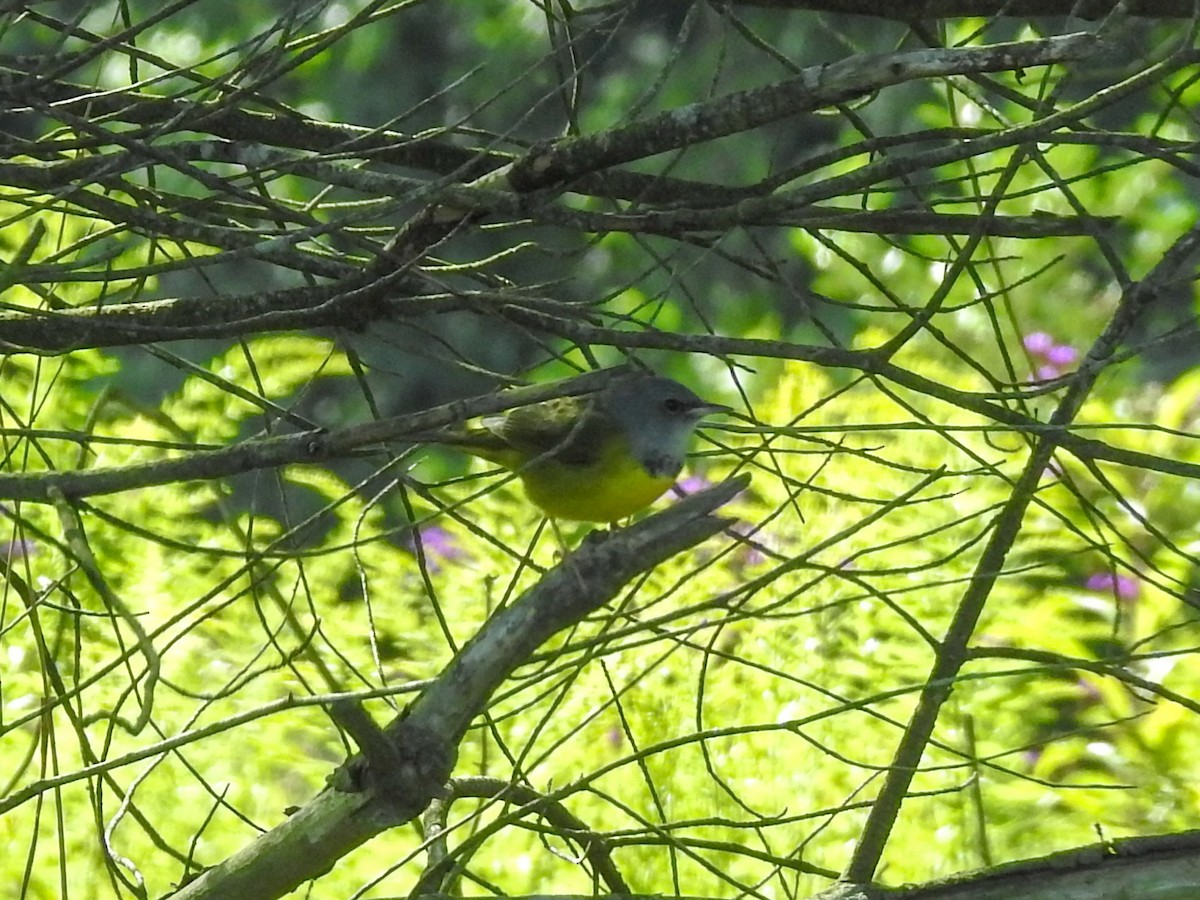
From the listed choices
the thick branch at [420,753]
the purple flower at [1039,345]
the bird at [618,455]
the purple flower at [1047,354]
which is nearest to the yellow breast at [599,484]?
the bird at [618,455]

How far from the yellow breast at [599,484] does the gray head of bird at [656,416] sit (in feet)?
0.06

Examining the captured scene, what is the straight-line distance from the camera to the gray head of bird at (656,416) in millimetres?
2475

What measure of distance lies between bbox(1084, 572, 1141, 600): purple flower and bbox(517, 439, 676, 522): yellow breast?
114 cm

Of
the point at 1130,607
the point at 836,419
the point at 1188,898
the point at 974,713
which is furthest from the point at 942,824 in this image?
the point at 1188,898

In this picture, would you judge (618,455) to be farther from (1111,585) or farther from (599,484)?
(1111,585)

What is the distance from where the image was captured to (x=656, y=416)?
2510 millimetres

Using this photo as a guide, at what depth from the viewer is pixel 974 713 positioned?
2945mm

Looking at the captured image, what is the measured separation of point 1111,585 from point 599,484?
1.29m

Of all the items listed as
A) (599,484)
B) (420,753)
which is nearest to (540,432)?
(599,484)

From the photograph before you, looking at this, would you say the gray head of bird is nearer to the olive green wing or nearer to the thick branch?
the olive green wing

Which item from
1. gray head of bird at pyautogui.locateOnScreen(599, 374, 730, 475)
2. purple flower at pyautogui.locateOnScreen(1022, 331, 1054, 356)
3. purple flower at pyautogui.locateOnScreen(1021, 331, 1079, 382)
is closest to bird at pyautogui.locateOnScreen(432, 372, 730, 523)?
gray head of bird at pyautogui.locateOnScreen(599, 374, 730, 475)

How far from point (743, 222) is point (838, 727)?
1.89 metres

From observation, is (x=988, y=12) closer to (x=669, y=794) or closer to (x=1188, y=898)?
(x=1188, y=898)

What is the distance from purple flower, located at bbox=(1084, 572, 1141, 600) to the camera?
323cm
